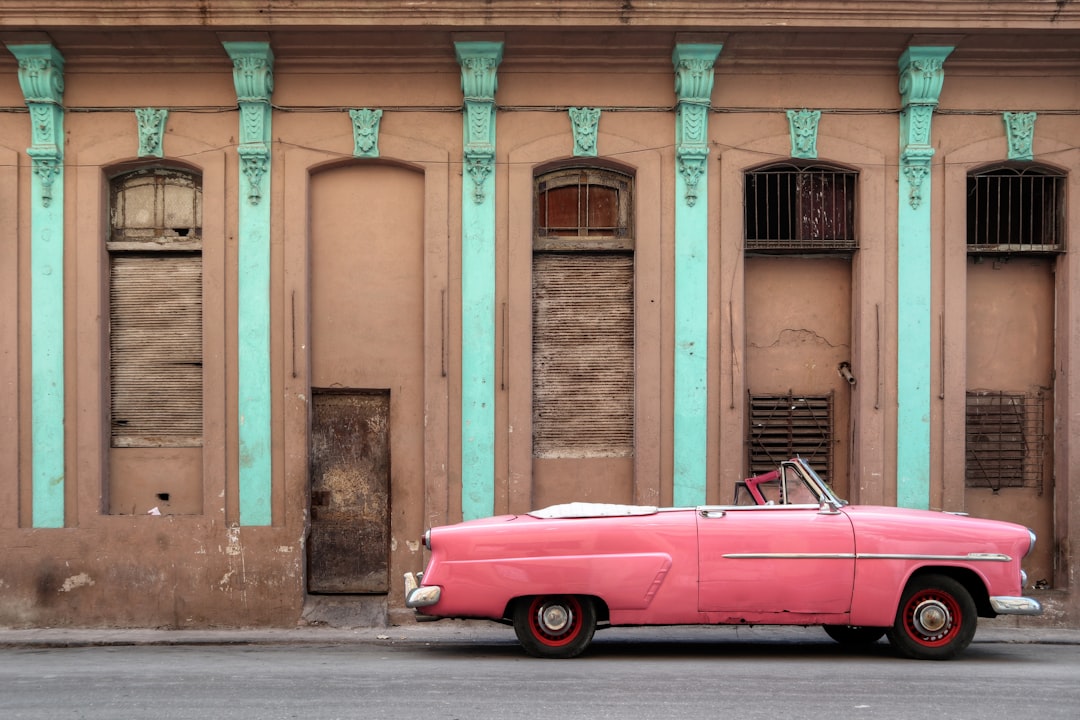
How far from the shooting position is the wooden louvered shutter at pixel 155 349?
12461 millimetres

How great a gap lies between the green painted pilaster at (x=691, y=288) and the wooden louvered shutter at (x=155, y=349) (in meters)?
4.71

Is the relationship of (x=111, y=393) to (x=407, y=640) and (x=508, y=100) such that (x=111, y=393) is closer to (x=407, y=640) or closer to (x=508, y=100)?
(x=407, y=640)

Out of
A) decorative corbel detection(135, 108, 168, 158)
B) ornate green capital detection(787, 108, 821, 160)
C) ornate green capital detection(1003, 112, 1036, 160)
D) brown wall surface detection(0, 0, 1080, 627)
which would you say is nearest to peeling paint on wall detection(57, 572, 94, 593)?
brown wall surface detection(0, 0, 1080, 627)

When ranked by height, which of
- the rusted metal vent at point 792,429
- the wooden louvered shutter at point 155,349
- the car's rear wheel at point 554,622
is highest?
the wooden louvered shutter at point 155,349

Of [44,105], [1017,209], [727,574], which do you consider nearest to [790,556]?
[727,574]

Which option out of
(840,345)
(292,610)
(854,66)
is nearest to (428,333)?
(292,610)

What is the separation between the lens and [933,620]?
366 inches

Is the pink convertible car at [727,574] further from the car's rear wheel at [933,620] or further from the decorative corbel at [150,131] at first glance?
the decorative corbel at [150,131]

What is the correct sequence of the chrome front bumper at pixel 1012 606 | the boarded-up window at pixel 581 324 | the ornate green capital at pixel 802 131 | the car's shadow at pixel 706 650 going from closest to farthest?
the chrome front bumper at pixel 1012 606 → the car's shadow at pixel 706 650 → the ornate green capital at pixel 802 131 → the boarded-up window at pixel 581 324

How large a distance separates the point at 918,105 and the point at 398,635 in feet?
23.2

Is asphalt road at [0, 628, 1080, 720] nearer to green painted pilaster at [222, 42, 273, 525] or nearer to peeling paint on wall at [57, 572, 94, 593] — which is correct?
peeling paint on wall at [57, 572, 94, 593]

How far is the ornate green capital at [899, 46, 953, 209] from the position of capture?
12242 mm

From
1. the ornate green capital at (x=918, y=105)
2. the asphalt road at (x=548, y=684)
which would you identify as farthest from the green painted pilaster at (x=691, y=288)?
the asphalt road at (x=548, y=684)

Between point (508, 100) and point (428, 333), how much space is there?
2413 mm
